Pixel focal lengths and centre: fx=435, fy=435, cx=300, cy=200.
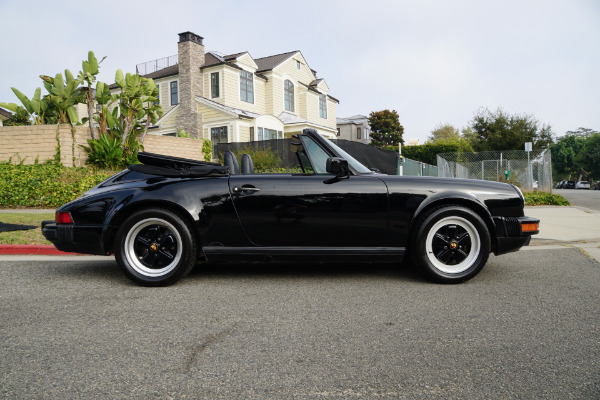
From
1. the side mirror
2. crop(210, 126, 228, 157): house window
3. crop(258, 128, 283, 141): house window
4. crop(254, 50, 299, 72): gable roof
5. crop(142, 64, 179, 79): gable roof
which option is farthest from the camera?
crop(254, 50, 299, 72): gable roof

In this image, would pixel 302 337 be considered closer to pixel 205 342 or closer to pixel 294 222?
pixel 205 342

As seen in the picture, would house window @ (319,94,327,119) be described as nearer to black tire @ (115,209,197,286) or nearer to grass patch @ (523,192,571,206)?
grass patch @ (523,192,571,206)

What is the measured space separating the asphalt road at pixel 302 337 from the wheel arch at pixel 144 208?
51 cm

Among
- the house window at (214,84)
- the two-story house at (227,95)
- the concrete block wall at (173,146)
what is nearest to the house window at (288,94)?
the two-story house at (227,95)

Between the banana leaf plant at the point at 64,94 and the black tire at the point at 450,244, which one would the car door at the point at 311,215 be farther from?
the banana leaf plant at the point at 64,94

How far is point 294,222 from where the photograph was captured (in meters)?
3.91

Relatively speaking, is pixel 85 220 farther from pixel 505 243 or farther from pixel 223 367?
pixel 505 243

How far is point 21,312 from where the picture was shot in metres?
3.25

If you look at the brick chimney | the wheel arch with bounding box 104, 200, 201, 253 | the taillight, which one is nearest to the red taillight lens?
the wheel arch with bounding box 104, 200, 201, 253

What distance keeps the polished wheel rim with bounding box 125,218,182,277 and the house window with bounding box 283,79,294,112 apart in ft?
90.2

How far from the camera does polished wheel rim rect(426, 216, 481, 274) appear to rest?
13.1ft

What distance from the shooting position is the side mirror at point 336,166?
3.90 metres

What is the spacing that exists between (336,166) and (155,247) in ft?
5.92

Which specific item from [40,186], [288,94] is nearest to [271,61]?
[288,94]
